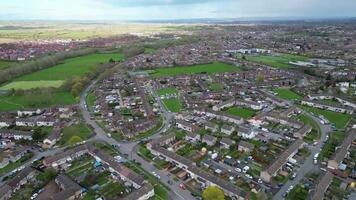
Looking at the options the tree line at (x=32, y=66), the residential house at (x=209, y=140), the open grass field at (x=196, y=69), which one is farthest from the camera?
the open grass field at (x=196, y=69)

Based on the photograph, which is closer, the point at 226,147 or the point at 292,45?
the point at 226,147

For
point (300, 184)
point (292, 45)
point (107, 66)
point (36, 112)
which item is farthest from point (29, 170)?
point (292, 45)

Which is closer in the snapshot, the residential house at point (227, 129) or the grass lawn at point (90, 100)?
the residential house at point (227, 129)

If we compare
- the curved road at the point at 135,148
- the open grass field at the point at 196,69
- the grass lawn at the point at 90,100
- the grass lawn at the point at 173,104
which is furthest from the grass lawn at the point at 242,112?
the open grass field at the point at 196,69

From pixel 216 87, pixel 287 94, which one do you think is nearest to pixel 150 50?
pixel 216 87

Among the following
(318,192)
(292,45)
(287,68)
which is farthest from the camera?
(292,45)

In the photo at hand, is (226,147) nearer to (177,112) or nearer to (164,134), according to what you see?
(164,134)

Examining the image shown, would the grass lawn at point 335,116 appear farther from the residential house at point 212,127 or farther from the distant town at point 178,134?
the residential house at point 212,127
